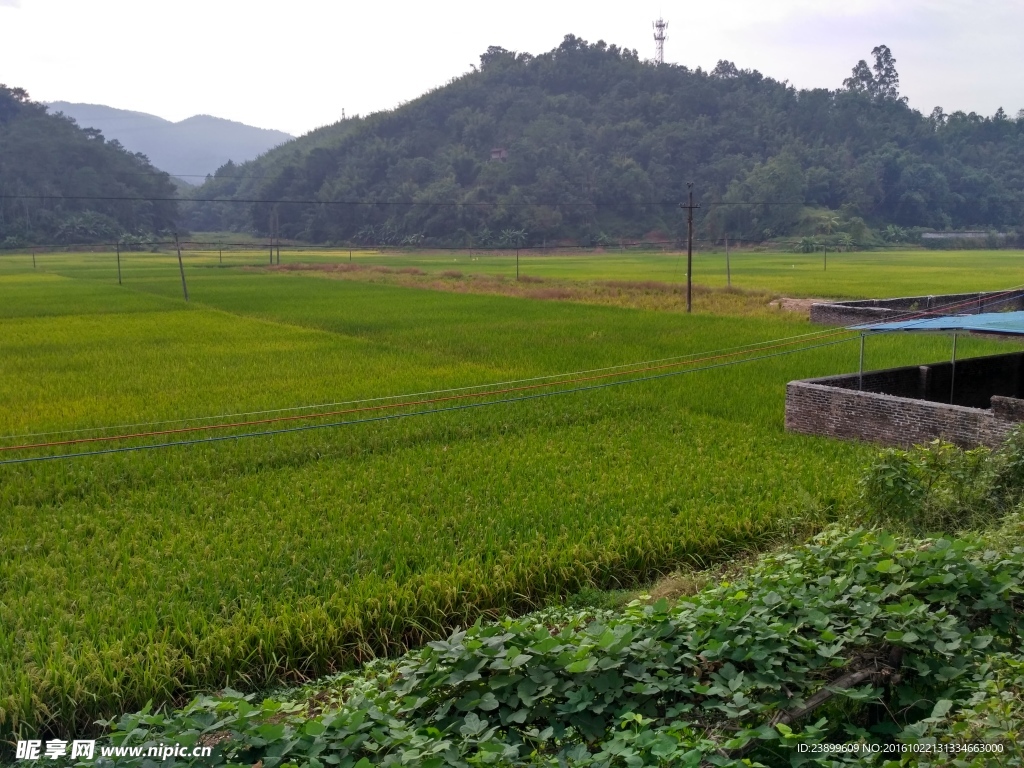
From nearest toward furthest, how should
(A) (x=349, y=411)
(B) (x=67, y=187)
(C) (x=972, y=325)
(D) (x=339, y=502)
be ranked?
1. (D) (x=339, y=502)
2. (C) (x=972, y=325)
3. (A) (x=349, y=411)
4. (B) (x=67, y=187)

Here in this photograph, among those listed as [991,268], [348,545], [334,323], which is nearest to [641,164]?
[991,268]

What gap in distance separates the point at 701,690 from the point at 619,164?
81.7 metres

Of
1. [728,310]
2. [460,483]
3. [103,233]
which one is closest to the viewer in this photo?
[460,483]

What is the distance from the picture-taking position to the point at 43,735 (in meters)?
4.50

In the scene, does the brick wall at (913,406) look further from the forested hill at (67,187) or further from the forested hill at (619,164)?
the forested hill at (619,164)

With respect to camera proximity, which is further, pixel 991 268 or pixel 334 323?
pixel 991 268

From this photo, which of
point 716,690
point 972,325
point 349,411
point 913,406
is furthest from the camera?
point 349,411

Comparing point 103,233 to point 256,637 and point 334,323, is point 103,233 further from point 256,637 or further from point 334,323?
point 256,637

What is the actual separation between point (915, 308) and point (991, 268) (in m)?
25.8

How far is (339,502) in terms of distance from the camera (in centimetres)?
791

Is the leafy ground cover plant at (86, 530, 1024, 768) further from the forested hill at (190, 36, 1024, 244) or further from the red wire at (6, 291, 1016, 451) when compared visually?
the forested hill at (190, 36, 1024, 244)

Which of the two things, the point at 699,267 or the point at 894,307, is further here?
the point at 699,267

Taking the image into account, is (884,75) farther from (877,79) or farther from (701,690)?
(701,690)

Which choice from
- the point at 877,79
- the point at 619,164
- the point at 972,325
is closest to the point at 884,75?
the point at 877,79
